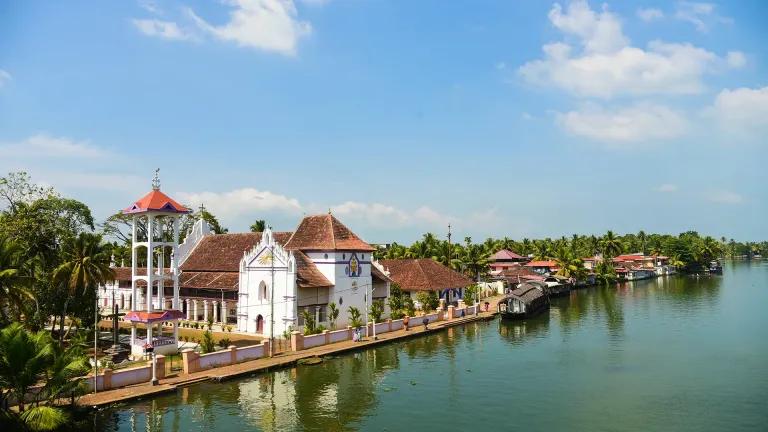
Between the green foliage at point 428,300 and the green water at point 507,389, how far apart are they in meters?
7.90

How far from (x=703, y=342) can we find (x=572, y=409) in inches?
864

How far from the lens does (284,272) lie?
140ft

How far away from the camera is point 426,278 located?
59.5 metres

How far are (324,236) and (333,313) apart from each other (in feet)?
20.6

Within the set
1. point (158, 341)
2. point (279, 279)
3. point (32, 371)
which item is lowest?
point (158, 341)

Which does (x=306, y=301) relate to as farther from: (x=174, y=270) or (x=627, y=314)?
(x=627, y=314)

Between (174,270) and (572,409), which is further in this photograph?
(174,270)

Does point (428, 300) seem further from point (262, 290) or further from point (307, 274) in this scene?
point (262, 290)

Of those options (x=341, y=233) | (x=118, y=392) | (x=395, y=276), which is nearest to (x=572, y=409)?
(x=118, y=392)

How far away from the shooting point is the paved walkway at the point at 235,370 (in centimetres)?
2525

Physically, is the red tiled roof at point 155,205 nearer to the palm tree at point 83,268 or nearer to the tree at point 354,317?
the palm tree at point 83,268

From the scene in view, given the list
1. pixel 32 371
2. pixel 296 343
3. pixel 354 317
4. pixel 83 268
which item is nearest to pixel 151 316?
pixel 83 268

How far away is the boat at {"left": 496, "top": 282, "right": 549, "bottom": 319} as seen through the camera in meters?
54.3

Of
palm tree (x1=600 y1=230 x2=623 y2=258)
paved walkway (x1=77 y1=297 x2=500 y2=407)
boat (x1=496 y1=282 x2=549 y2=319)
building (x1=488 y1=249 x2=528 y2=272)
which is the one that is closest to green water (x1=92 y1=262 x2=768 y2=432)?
paved walkway (x1=77 y1=297 x2=500 y2=407)
